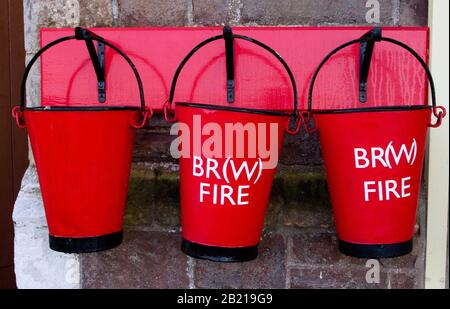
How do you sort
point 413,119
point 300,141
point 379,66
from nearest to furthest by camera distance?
point 413,119
point 379,66
point 300,141

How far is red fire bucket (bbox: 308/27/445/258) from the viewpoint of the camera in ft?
3.71

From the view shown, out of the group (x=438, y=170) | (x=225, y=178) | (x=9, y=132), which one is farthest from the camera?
(x=9, y=132)

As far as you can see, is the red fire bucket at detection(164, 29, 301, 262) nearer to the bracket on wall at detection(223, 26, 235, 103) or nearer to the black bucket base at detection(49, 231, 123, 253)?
the bracket on wall at detection(223, 26, 235, 103)

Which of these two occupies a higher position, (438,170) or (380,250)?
(438,170)

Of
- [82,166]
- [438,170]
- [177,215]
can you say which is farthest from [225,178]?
[438,170]

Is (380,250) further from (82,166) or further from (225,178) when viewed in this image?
(82,166)

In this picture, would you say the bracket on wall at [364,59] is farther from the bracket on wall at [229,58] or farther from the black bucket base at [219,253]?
the black bucket base at [219,253]

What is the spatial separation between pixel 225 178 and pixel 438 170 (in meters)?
0.63

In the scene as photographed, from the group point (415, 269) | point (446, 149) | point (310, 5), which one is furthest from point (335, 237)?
point (310, 5)

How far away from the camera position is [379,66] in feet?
4.49

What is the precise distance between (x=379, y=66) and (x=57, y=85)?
802 mm

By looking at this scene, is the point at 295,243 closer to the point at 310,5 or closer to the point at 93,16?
the point at 310,5

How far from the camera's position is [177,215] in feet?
4.88
